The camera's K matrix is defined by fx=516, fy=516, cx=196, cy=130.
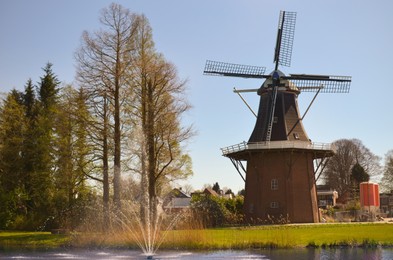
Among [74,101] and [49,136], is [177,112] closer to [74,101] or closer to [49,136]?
[74,101]

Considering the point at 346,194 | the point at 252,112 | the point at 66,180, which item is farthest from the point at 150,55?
the point at 346,194

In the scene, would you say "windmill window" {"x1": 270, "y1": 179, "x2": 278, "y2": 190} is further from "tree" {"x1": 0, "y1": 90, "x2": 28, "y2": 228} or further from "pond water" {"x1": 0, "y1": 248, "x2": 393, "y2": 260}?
"pond water" {"x1": 0, "y1": 248, "x2": 393, "y2": 260}

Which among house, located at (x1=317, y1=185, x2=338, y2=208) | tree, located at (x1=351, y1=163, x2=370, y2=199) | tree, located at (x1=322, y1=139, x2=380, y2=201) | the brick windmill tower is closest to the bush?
the brick windmill tower

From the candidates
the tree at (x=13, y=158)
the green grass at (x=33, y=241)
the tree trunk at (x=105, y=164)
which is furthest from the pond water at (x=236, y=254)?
the tree at (x=13, y=158)

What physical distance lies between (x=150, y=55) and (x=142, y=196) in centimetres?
782

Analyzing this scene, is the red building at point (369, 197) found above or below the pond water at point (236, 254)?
above

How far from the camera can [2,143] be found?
3397 cm

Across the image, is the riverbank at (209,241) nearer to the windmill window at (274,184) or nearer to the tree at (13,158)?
the tree at (13,158)

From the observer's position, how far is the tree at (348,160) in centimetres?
6544

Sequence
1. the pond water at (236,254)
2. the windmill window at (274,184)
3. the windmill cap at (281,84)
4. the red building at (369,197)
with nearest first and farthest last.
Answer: the pond water at (236,254) → the windmill window at (274,184) → the windmill cap at (281,84) → the red building at (369,197)

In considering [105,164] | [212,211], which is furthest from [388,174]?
[105,164]

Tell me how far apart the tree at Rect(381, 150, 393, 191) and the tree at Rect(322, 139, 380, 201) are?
2.44m

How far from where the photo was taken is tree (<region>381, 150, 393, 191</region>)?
61.2m

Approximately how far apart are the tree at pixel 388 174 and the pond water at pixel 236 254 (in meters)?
45.4
